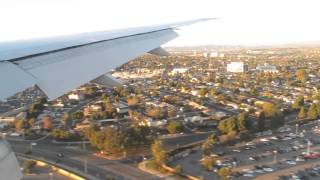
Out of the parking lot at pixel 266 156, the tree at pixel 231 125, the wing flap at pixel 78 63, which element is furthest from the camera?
the tree at pixel 231 125

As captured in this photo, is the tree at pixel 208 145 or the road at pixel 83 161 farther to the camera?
the tree at pixel 208 145

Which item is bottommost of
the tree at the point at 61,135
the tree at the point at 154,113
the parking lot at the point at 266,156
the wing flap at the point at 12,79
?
the parking lot at the point at 266,156

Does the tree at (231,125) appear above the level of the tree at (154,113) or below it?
above

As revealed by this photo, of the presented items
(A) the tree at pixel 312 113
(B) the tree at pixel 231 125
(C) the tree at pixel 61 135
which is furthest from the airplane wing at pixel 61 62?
(A) the tree at pixel 312 113

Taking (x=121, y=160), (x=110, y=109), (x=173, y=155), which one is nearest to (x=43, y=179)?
(x=121, y=160)

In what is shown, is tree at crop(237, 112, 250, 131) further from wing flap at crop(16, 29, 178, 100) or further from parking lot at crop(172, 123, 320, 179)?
wing flap at crop(16, 29, 178, 100)

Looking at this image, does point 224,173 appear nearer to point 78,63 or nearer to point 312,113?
point 78,63

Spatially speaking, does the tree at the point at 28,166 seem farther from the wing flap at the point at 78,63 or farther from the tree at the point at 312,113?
the tree at the point at 312,113

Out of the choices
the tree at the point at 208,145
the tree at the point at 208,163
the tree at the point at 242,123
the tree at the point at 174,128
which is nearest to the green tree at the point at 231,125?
the tree at the point at 242,123

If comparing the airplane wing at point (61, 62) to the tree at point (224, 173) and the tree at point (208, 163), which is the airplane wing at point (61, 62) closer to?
the tree at point (224, 173)

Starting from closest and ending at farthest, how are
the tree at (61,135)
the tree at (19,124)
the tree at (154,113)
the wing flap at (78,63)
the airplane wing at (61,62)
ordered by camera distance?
the airplane wing at (61,62), the wing flap at (78,63), the tree at (61,135), the tree at (19,124), the tree at (154,113)
